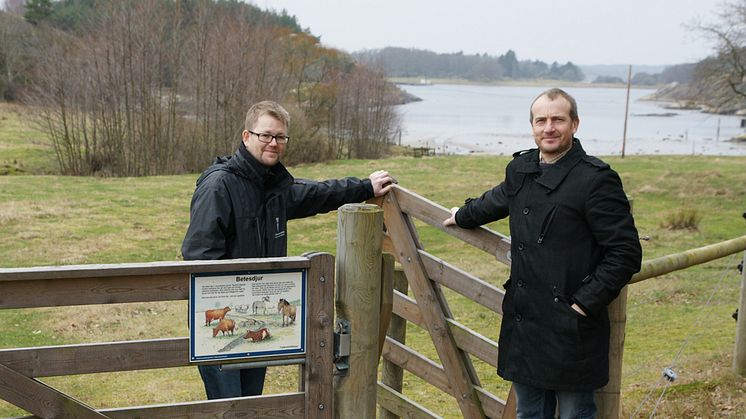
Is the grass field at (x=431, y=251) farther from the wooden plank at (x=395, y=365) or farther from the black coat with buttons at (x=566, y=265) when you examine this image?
the black coat with buttons at (x=566, y=265)

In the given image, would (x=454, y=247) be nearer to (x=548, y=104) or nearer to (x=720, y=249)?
(x=720, y=249)

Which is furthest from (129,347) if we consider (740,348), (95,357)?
(740,348)

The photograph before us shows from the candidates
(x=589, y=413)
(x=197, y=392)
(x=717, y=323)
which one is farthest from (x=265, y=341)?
(x=717, y=323)

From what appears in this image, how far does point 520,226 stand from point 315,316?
1059mm

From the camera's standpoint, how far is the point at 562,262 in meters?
3.71

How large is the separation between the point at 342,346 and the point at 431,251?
13.5 m

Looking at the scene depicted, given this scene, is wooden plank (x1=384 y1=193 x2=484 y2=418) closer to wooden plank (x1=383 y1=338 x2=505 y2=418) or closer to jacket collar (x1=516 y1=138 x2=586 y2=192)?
wooden plank (x1=383 y1=338 x2=505 y2=418)

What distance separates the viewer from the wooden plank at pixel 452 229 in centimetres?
430

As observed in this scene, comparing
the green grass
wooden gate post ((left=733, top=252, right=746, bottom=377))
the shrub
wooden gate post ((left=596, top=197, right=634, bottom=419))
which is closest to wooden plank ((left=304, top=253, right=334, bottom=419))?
wooden gate post ((left=596, top=197, right=634, bottom=419))

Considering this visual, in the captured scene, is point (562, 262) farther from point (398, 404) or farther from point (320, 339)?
point (398, 404)

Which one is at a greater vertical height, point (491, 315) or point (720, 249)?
point (720, 249)

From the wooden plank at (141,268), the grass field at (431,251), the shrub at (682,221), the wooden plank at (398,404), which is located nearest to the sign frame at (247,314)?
the wooden plank at (141,268)

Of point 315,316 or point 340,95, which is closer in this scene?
point 315,316

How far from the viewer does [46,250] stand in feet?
49.4
